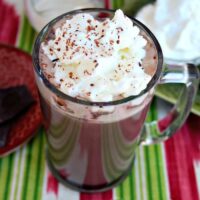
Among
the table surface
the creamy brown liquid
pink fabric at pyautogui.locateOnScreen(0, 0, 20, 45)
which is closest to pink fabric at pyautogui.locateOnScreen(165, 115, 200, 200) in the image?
the table surface

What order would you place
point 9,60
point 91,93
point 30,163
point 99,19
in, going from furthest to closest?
point 9,60, point 30,163, point 99,19, point 91,93

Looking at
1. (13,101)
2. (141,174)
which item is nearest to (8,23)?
(13,101)

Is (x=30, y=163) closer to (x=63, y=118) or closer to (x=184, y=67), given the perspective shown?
(x=63, y=118)

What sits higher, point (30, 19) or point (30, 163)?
point (30, 19)

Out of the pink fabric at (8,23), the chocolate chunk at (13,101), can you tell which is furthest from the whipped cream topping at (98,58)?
the pink fabric at (8,23)

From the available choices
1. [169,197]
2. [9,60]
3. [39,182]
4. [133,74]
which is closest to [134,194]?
[169,197]
